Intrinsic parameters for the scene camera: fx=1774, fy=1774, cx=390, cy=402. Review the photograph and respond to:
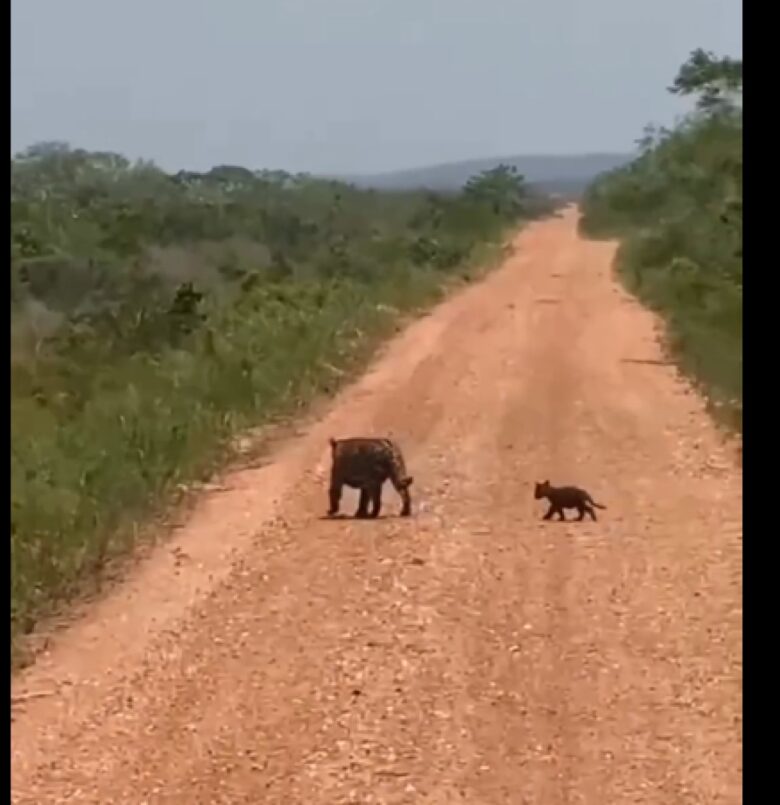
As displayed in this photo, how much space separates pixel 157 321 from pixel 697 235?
24.0ft

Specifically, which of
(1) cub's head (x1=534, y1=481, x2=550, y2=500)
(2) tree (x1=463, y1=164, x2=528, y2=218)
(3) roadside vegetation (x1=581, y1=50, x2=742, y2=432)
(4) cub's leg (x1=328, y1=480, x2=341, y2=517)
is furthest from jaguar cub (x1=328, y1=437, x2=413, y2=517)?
(2) tree (x1=463, y1=164, x2=528, y2=218)

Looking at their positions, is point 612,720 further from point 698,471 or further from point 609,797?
point 698,471

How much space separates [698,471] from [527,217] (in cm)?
2538

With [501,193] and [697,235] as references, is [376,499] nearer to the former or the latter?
[697,235]

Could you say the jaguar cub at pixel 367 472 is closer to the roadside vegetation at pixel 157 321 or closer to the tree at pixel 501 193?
the roadside vegetation at pixel 157 321

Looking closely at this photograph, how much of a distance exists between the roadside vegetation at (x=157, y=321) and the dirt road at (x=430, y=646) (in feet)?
0.94

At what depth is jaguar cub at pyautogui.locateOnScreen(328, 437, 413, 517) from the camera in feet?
19.8

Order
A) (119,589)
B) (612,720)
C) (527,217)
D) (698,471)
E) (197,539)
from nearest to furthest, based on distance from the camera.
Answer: (612,720) → (119,589) → (197,539) → (698,471) → (527,217)

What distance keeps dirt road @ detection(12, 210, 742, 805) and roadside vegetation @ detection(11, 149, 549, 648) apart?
11.3 inches

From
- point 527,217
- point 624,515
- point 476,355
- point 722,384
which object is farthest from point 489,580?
point 527,217

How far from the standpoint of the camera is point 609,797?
11.3 feet

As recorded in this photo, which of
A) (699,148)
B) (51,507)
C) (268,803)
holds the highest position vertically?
(699,148)

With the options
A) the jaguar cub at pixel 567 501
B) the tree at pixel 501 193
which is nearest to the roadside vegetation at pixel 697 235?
the jaguar cub at pixel 567 501

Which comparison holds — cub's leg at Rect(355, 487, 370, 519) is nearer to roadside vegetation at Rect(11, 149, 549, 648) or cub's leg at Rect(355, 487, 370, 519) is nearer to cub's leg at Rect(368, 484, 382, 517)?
cub's leg at Rect(368, 484, 382, 517)
